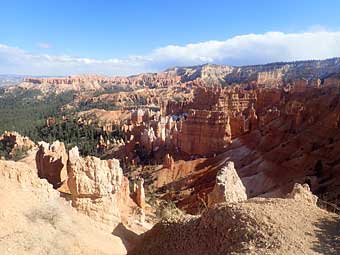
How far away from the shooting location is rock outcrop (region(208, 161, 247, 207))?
55.8 feet

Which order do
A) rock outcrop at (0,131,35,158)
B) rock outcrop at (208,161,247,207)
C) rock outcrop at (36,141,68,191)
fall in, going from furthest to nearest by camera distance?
rock outcrop at (0,131,35,158), rock outcrop at (36,141,68,191), rock outcrop at (208,161,247,207)

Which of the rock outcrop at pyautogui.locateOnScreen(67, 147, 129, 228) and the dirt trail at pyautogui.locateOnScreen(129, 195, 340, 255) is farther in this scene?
the rock outcrop at pyautogui.locateOnScreen(67, 147, 129, 228)

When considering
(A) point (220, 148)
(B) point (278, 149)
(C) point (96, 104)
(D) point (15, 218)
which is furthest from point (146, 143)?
(C) point (96, 104)

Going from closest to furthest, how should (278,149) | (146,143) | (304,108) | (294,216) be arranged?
(294,216) < (278,149) < (304,108) < (146,143)

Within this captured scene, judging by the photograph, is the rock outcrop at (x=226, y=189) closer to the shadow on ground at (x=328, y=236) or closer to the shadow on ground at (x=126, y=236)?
the shadow on ground at (x=126, y=236)

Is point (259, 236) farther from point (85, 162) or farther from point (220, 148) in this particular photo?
point (220, 148)

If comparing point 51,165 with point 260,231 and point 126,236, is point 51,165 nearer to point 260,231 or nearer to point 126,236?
point 126,236

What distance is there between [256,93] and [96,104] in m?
86.4

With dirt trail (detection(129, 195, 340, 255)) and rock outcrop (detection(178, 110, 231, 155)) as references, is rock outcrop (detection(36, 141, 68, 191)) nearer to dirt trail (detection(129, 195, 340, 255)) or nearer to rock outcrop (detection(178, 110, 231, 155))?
dirt trail (detection(129, 195, 340, 255))

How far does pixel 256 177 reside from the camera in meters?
41.4

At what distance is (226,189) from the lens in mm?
17141

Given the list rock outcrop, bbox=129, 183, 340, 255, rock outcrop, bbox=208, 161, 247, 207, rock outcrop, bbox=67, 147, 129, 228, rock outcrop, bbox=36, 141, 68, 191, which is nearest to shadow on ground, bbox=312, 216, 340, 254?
rock outcrop, bbox=129, 183, 340, 255

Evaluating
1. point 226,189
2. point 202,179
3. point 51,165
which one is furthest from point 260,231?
point 202,179

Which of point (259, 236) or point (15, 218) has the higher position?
point (259, 236)
